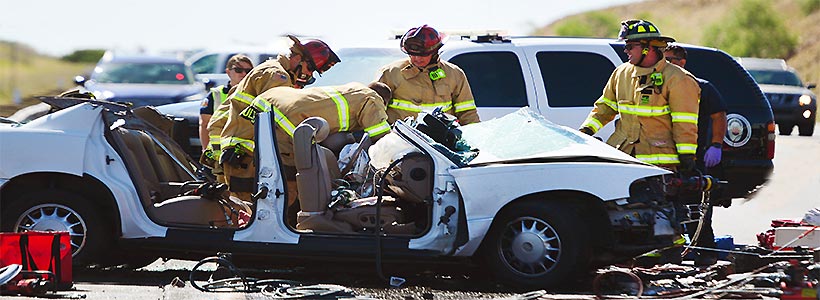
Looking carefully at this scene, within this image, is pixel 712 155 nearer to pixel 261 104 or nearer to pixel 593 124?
pixel 593 124

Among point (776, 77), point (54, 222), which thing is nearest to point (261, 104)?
point (54, 222)

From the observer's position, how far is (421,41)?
10.0 m

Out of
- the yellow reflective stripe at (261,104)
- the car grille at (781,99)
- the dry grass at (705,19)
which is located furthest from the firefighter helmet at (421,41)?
the dry grass at (705,19)

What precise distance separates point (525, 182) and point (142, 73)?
A: 1476cm

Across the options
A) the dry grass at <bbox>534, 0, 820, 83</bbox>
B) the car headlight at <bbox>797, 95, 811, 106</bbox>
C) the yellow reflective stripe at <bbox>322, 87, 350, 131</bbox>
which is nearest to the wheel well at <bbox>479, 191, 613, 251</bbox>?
the yellow reflective stripe at <bbox>322, 87, 350, 131</bbox>

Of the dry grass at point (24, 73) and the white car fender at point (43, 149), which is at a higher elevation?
the dry grass at point (24, 73)

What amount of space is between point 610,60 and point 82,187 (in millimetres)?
4843

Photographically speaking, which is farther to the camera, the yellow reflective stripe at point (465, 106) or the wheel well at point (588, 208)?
the yellow reflective stripe at point (465, 106)

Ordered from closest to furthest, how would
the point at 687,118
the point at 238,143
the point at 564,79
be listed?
the point at 238,143 < the point at 687,118 < the point at 564,79

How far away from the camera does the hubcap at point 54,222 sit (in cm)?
856

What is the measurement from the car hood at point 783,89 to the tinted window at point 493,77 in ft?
46.4

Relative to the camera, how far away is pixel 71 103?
8875 millimetres

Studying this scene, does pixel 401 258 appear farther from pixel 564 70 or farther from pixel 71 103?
pixel 564 70

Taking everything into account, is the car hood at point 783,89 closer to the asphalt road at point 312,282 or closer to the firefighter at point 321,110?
the asphalt road at point 312,282
